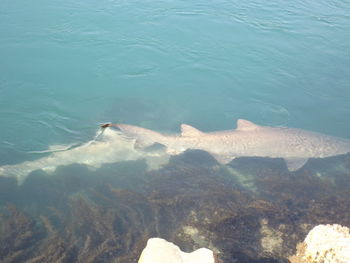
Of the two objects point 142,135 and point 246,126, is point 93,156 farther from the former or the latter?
point 246,126

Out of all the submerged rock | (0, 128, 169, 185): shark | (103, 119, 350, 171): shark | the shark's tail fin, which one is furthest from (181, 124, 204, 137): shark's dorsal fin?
the submerged rock

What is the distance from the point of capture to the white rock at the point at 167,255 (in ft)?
13.8

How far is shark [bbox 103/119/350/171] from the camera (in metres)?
9.47

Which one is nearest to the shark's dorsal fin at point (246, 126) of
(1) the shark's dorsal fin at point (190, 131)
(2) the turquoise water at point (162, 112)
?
(2) the turquoise water at point (162, 112)

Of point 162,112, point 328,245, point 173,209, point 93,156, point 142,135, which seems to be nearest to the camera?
point 328,245

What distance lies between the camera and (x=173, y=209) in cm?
757

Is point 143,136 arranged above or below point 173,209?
above

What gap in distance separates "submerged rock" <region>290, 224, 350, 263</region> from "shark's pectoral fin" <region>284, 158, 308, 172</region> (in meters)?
5.83

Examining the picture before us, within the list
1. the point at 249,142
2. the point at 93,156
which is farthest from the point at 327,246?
the point at 93,156

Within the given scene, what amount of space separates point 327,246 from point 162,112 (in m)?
8.07

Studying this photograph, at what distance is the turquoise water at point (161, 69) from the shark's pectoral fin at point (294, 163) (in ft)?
5.53

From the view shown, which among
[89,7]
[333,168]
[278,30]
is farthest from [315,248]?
[89,7]

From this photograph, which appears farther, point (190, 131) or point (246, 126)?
point (246, 126)

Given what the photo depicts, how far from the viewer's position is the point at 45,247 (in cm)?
639
